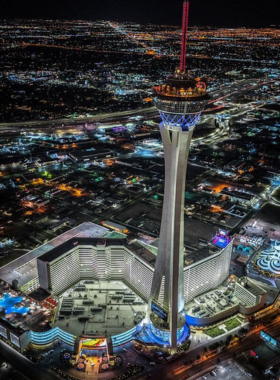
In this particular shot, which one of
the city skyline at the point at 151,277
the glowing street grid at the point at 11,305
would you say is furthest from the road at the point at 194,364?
the glowing street grid at the point at 11,305

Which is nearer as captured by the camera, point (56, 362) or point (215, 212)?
point (56, 362)

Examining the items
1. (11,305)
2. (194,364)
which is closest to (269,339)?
(194,364)

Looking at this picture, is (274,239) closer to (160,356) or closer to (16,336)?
(160,356)

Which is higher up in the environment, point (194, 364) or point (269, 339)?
point (269, 339)

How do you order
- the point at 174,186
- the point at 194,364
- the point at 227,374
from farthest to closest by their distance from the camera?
the point at 194,364 < the point at 227,374 < the point at 174,186

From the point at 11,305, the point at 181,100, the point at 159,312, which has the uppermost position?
the point at 181,100

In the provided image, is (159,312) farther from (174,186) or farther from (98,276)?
(174,186)

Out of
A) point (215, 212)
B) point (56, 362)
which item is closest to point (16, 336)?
point (56, 362)

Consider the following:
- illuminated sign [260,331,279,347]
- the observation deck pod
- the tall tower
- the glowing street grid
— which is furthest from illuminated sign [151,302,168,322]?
the observation deck pod
